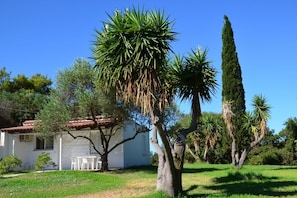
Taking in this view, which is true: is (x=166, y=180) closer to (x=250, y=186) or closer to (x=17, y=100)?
(x=250, y=186)

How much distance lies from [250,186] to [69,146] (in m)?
14.9

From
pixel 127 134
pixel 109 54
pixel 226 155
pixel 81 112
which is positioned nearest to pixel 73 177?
pixel 81 112

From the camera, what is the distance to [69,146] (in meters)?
26.4

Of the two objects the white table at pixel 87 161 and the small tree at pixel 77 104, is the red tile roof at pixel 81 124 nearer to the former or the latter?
the small tree at pixel 77 104

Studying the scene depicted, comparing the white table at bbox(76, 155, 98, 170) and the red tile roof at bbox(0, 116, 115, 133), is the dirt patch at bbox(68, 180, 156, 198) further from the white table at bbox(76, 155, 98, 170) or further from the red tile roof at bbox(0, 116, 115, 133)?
the white table at bbox(76, 155, 98, 170)

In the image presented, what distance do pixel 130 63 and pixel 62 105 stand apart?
1042cm

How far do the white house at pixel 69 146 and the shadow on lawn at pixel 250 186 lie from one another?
8727mm

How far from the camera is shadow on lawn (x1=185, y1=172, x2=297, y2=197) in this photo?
13.0 metres

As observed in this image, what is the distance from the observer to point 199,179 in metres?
17.6

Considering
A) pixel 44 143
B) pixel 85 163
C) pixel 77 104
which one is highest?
pixel 77 104

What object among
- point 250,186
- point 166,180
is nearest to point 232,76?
point 250,186

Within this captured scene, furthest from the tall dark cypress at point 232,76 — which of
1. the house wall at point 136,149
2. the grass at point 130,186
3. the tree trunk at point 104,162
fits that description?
the grass at point 130,186

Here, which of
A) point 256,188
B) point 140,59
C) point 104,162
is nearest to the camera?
point 140,59

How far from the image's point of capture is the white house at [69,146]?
25109mm
